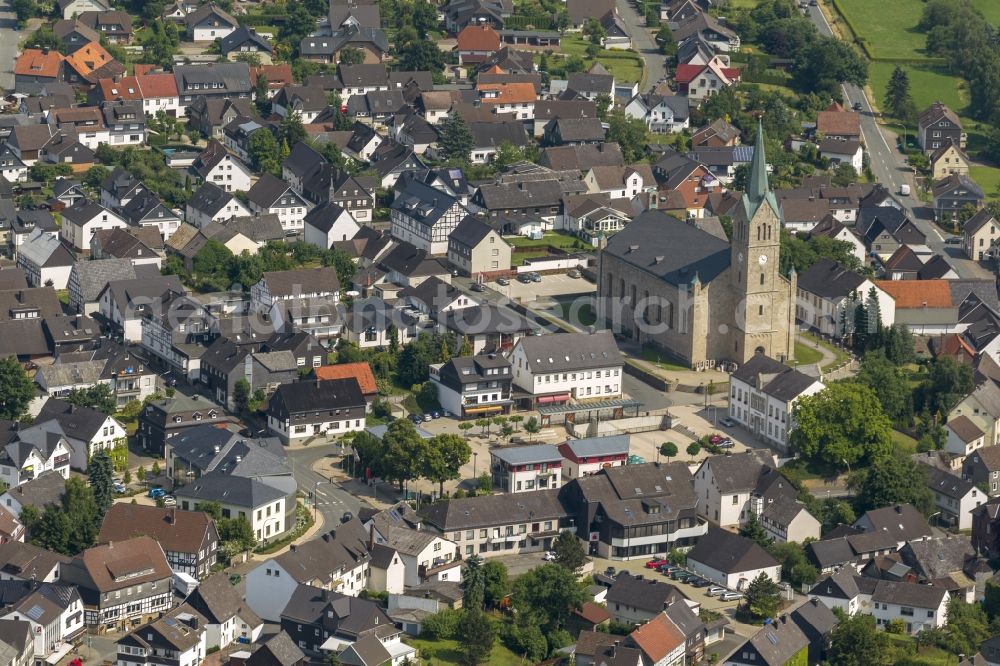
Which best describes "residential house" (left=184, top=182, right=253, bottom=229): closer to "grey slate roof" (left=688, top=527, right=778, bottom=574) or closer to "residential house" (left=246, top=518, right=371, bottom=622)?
"residential house" (left=246, top=518, right=371, bottom=622)

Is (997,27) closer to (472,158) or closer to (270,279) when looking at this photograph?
(472,158)

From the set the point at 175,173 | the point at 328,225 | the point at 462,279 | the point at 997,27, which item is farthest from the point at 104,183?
the point at 997,27

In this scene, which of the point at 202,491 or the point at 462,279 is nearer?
the point at 202,491

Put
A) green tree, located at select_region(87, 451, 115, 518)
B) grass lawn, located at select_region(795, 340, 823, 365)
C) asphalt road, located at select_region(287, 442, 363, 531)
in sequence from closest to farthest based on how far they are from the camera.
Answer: green tree, located at select_region(87, 451, 115, 518), asphalt road, located at select_region(287, 442, 363, 531), grass lawn, located at select_region(795, 340, 823, 365)

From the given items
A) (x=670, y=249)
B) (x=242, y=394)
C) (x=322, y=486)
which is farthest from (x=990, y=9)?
(x=322, y=486)

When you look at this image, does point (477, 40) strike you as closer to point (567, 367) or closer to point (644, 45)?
point (644, 45)

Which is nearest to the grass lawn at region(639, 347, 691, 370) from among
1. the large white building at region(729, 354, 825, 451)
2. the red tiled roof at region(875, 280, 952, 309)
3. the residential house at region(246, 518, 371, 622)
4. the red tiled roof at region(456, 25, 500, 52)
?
the large white building at region(729, 354, 825, 451)
